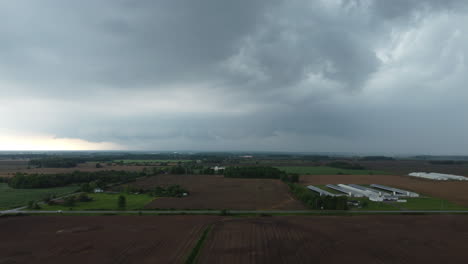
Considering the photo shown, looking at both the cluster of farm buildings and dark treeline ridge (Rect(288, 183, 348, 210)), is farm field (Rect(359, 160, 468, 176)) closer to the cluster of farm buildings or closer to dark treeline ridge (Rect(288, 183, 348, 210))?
the cluster of farm buildings

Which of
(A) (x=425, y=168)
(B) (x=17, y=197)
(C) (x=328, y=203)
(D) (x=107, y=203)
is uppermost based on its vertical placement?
(C) (x=328, y=203)

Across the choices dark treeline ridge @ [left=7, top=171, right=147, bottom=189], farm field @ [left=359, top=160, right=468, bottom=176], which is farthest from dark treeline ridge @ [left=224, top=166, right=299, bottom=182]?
farm field @ [left=359, top=160, right=468, bottom=176]
